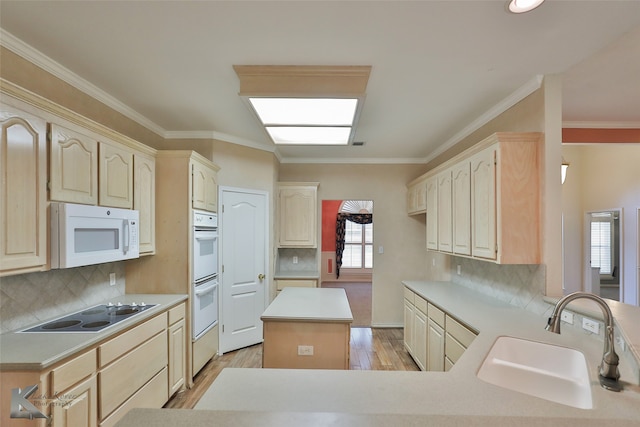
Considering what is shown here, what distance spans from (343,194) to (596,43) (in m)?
3.34

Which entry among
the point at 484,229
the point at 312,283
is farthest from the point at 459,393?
the point at 312,283

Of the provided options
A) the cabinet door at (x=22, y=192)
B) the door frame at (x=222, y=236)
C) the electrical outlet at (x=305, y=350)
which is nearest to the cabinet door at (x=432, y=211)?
the electrical outlet at (x=305, y=350)

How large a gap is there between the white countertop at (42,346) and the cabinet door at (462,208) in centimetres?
279

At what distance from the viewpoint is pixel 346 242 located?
8828 millimetres

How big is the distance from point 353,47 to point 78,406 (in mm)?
2615

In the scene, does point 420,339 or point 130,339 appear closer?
point 130,339

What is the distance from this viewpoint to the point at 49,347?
1549 mm

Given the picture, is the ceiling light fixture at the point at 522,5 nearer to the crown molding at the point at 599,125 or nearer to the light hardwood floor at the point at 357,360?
the crown molding at the point at 599,125

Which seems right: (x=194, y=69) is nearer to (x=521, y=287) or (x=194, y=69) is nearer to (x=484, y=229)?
→ (x=484, y=229)

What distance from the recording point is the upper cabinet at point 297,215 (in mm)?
4434

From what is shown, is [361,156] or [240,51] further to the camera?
[361,156]

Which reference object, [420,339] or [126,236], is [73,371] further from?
[420,339]

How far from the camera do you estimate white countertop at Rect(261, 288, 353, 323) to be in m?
2.21

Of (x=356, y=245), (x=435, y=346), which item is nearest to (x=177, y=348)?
(x=435, y=346)
